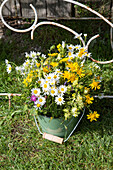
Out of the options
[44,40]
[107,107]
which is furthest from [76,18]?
[107,107]

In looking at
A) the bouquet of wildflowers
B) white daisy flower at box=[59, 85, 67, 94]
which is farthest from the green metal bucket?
white daisy flower at box=[59, 85, 67, 94]

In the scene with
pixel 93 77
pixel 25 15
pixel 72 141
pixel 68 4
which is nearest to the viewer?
pixel 93 77

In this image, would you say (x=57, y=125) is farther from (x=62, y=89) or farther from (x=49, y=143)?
(x=62, y=89)

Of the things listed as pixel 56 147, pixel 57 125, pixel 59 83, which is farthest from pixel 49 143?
pixel 59 83

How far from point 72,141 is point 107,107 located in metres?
0.52

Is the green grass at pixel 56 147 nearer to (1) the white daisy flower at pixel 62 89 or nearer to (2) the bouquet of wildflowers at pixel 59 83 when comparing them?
(2) the bouquet of wildflowers at pixel 59 83

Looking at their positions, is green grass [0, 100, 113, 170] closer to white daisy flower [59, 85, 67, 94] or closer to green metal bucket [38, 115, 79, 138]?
green metal bucket [38, 115, 79, 138]

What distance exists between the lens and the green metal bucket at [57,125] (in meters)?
1.59

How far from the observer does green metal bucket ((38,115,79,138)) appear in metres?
1.59

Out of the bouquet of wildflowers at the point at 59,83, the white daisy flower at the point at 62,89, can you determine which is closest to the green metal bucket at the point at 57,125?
the bouquet of wildflowers at the point at 59,83

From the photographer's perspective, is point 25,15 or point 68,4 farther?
point 25,15

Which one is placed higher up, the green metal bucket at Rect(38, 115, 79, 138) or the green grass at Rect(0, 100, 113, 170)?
the green metal bucket at Rect(38, 115, 79, 138)

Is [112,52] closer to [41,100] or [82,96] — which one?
[82,96]

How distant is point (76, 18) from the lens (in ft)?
8.17
